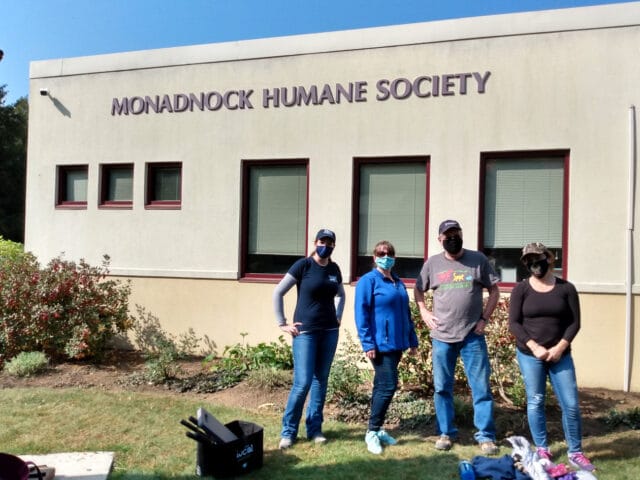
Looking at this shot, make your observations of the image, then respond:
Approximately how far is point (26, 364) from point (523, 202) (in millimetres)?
6743

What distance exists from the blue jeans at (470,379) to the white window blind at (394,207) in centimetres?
294

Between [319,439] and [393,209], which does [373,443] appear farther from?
[393,209]

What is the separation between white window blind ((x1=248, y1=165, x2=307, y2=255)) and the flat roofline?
1.73 meters

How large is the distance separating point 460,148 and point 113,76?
18.6 feet

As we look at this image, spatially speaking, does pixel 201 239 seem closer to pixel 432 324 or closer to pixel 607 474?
pixel 432 324

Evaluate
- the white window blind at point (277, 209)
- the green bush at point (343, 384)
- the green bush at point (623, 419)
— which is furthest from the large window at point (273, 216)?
the green bush at point (623, 419)

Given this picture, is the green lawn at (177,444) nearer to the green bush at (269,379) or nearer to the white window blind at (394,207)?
the green bush at (269,379)

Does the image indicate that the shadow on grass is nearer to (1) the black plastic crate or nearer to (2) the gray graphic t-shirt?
(1) the black plastic crate

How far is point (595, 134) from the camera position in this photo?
7.07 meters

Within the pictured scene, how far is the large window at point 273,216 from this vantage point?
838cm

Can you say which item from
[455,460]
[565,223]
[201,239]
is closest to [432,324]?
[455,460]

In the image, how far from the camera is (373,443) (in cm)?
493

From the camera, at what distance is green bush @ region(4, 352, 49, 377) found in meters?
7.35

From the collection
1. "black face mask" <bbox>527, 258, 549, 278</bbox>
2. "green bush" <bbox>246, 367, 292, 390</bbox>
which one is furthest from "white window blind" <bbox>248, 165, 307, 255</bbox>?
"black face mask" <bbox>527, 258, 549, 278</bbox>
